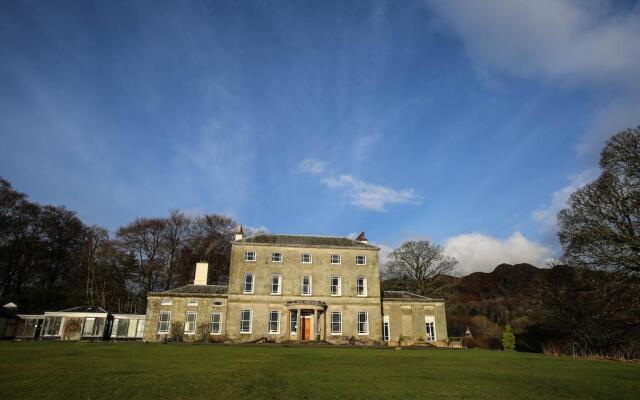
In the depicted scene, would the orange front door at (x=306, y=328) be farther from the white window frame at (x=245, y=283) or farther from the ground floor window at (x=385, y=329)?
the ground floor window at (x=385, y=329)

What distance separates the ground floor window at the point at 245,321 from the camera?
33.3 metres

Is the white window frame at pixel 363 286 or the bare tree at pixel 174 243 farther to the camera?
the bare tree at pixel 174 243

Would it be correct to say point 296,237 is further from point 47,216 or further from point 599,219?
point 47,216

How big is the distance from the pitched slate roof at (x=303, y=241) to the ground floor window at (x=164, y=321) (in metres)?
8.78

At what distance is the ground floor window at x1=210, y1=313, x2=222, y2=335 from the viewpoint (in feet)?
109

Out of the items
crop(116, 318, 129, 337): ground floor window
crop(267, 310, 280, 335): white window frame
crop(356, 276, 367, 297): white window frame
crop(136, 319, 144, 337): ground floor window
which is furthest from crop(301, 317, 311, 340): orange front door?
crop(116, 318, 129, 337): ground floor window

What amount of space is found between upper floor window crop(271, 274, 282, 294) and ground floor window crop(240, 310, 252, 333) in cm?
285

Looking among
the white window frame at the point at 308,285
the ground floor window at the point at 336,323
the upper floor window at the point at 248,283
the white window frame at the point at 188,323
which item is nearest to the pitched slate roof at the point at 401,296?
the ground floor window at the point at 336,323

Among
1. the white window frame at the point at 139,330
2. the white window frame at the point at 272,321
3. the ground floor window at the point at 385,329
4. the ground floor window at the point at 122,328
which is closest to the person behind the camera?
the white window frame at the point at 272,321

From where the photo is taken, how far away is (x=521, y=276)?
7581cm

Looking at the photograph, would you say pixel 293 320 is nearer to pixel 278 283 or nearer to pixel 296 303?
pixel 296 303

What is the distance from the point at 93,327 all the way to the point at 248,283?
15785mm

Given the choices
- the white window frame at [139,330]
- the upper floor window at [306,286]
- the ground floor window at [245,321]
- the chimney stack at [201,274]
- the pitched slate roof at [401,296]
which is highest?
the chimney stack at [201,274]

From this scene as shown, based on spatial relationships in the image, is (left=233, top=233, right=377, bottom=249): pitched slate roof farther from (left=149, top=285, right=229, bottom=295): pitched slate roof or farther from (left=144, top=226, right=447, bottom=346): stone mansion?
(left=149, top=285, right=229, bottom=295): pitched slate roof
